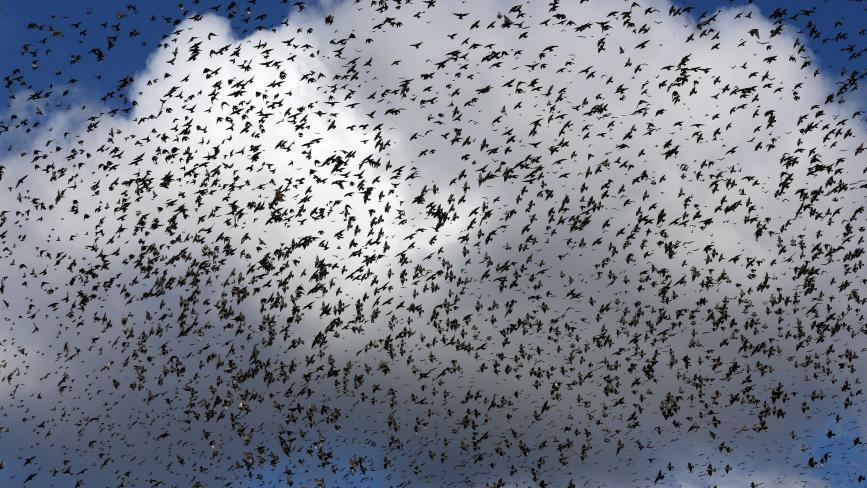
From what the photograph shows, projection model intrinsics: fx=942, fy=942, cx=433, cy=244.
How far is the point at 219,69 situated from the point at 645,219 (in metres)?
26.3

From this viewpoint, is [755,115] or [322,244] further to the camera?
[322,244]

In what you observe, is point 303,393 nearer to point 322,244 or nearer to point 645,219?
point 322,244

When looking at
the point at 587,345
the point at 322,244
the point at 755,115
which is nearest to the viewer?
the point at 755,115

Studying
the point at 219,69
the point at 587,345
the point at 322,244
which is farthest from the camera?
the point at 587,345

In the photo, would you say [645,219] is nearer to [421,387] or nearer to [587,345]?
[587,345]

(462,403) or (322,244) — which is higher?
(322,244)

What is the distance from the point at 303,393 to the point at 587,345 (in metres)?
19.3

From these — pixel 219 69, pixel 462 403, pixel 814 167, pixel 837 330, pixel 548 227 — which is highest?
pixel 219 69

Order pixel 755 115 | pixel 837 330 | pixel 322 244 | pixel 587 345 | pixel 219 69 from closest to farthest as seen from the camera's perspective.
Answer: pixel 219 69, pixel 755 115, pixel 322 244, pixel 837 330, pixel 587 345

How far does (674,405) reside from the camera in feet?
183

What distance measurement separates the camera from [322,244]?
55094mm

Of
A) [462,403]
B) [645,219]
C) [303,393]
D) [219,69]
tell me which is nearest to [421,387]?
[462,403]

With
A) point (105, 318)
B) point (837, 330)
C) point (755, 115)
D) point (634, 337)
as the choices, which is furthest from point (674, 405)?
point (105, 318)

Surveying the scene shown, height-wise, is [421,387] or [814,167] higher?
[814,167]
